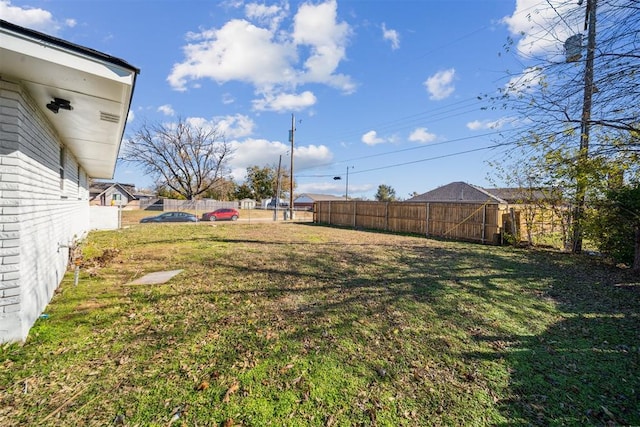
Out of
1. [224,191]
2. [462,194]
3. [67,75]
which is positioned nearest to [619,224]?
[67,75]

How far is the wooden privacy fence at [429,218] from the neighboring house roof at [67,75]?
499 inches

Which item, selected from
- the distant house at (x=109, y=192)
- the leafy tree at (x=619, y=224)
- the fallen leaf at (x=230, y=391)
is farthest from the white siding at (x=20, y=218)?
the distant house at (x=109, y=192)

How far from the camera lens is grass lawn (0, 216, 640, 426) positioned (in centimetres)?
206

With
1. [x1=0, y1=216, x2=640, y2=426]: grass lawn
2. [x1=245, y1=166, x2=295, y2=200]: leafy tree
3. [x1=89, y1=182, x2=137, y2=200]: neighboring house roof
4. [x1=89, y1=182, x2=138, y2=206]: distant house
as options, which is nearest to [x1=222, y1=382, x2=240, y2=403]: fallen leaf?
[x1=0, y1=216, x2=640, y2=426]: grass lawn

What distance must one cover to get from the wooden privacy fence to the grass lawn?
612 cm

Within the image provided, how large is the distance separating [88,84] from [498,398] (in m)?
5.11

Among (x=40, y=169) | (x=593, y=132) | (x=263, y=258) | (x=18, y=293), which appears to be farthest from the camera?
(x=263, y=258)

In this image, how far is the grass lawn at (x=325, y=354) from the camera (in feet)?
6.76

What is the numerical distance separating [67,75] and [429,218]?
562 inches

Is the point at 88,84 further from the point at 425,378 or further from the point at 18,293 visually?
the point at 425,378

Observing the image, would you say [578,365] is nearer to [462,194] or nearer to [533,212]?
[533,212]

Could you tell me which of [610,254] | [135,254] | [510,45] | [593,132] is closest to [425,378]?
[510,45]

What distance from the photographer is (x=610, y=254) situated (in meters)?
7.50

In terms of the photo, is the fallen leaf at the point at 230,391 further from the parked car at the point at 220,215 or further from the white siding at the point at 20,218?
the parked car at the point at 220,215
